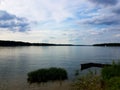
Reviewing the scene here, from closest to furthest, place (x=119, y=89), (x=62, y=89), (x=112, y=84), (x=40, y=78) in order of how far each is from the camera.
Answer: (x=119, y=89) → (x=112, y=84) → (x=62, y=89) → (x=40, y=78)

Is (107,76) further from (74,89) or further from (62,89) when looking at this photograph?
(62,89)

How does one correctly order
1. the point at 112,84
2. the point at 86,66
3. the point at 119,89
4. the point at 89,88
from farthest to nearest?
the point at 86,66, the point at 89,88, the point at 112,84, the point at 119,89

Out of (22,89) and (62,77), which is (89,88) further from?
(62,77)

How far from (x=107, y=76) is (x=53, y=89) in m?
6.61

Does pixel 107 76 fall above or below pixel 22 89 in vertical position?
above

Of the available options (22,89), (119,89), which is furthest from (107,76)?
(22,89)

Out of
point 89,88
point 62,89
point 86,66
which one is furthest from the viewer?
point 86,66

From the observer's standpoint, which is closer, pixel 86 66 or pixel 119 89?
pixel 119 89

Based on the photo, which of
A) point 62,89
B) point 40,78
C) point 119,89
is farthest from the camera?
point 40,78

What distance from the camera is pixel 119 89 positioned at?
17.2m

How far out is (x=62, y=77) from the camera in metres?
38.0

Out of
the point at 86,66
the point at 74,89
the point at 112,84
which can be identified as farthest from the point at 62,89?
the point at 86,66

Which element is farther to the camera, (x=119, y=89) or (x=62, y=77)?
(x=62, y=77)

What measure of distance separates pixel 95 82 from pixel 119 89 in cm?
777
